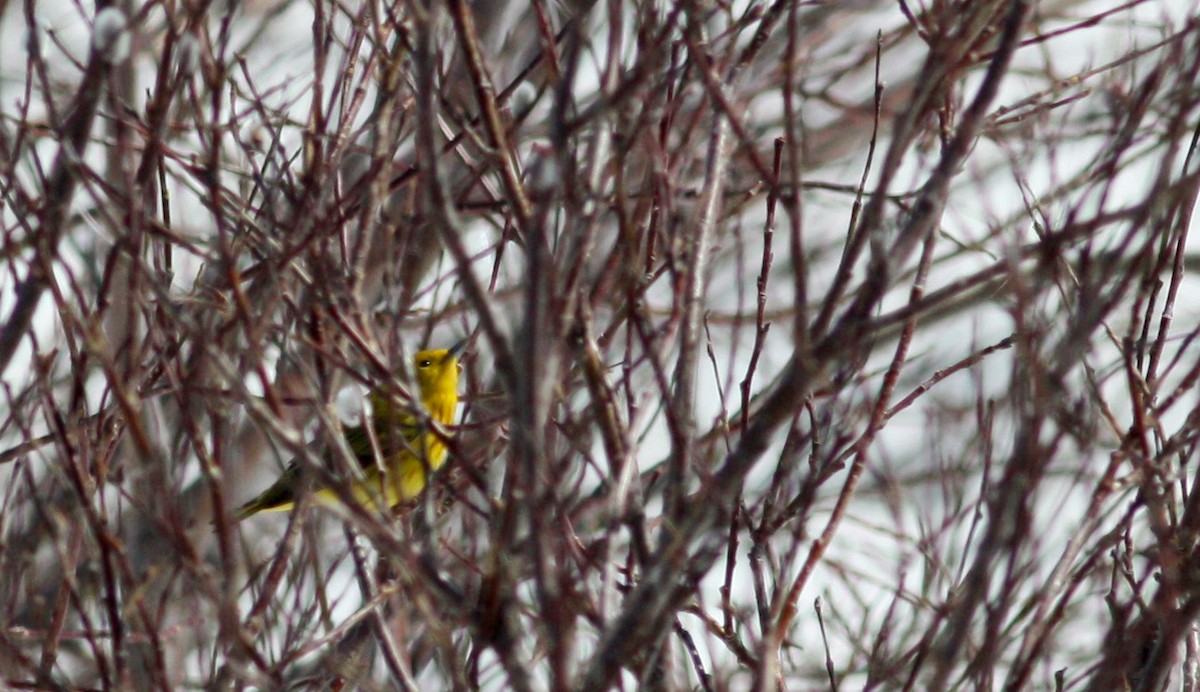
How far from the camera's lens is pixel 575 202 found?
2.38m

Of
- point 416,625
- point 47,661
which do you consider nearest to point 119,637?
point 47,661

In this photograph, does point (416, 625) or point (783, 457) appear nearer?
point (783, 457)

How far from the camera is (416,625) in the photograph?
546 centimetres

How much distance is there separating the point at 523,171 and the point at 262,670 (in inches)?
67.7

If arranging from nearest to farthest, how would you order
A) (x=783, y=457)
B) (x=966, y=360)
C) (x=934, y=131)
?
(x=783, y=457) < (x=966, y=360) < (x=934, y=131)

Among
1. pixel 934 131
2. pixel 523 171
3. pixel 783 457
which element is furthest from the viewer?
pixel 934 131

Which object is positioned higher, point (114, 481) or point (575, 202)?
point (114, 481)

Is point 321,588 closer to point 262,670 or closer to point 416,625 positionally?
point 262,670

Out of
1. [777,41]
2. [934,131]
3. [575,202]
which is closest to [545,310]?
[575,202]

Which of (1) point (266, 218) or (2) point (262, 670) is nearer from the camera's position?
(2) point (262, 670)

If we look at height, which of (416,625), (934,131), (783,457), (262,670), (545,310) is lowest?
(262,670)

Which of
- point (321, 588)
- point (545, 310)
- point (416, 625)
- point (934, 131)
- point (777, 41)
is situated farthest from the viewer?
point (777, 41)

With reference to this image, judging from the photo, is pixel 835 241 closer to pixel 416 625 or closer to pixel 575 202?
pixel 416 625

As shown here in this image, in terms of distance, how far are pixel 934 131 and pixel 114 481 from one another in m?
3.08
